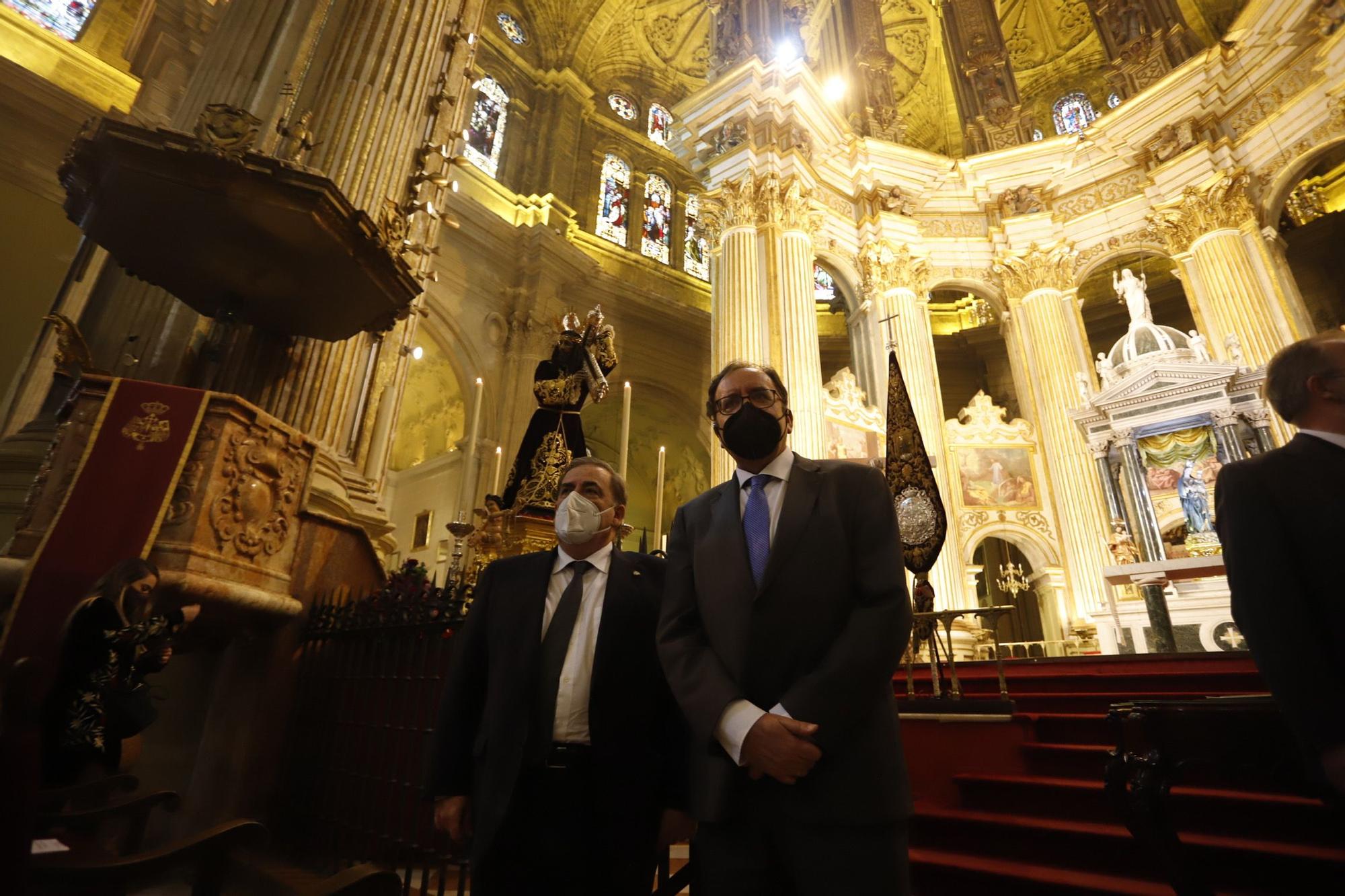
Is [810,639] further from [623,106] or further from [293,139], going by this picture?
[623,106]

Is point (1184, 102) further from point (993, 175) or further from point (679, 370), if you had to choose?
point (679, 370)

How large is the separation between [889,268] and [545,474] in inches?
466

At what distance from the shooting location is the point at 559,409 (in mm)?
4879

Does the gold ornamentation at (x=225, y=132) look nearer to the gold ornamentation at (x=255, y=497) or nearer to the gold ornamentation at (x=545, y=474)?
the gold ornamentation at (x=255, y=497)

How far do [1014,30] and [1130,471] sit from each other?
15.5 m

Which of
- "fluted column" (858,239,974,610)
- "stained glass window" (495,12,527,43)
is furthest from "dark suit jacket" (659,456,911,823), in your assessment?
"stained glass window" (495,12,527,43)

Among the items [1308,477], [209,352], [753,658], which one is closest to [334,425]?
[209,352]

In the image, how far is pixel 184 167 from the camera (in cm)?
340

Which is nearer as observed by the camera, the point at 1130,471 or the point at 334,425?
the point at 334,425

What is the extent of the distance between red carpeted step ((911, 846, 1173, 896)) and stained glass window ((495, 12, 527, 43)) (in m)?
19.0

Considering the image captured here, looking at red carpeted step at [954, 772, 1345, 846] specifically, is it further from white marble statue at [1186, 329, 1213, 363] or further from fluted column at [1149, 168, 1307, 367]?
fluted column at [1149, 168, 1307, 367]

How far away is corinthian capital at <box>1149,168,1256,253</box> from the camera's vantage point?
12000 millimetres

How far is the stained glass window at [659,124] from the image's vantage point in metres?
19.1

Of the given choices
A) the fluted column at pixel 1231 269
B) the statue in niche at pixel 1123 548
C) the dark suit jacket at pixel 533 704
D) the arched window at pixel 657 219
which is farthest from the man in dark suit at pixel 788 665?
the arched window at pixel 657 219
